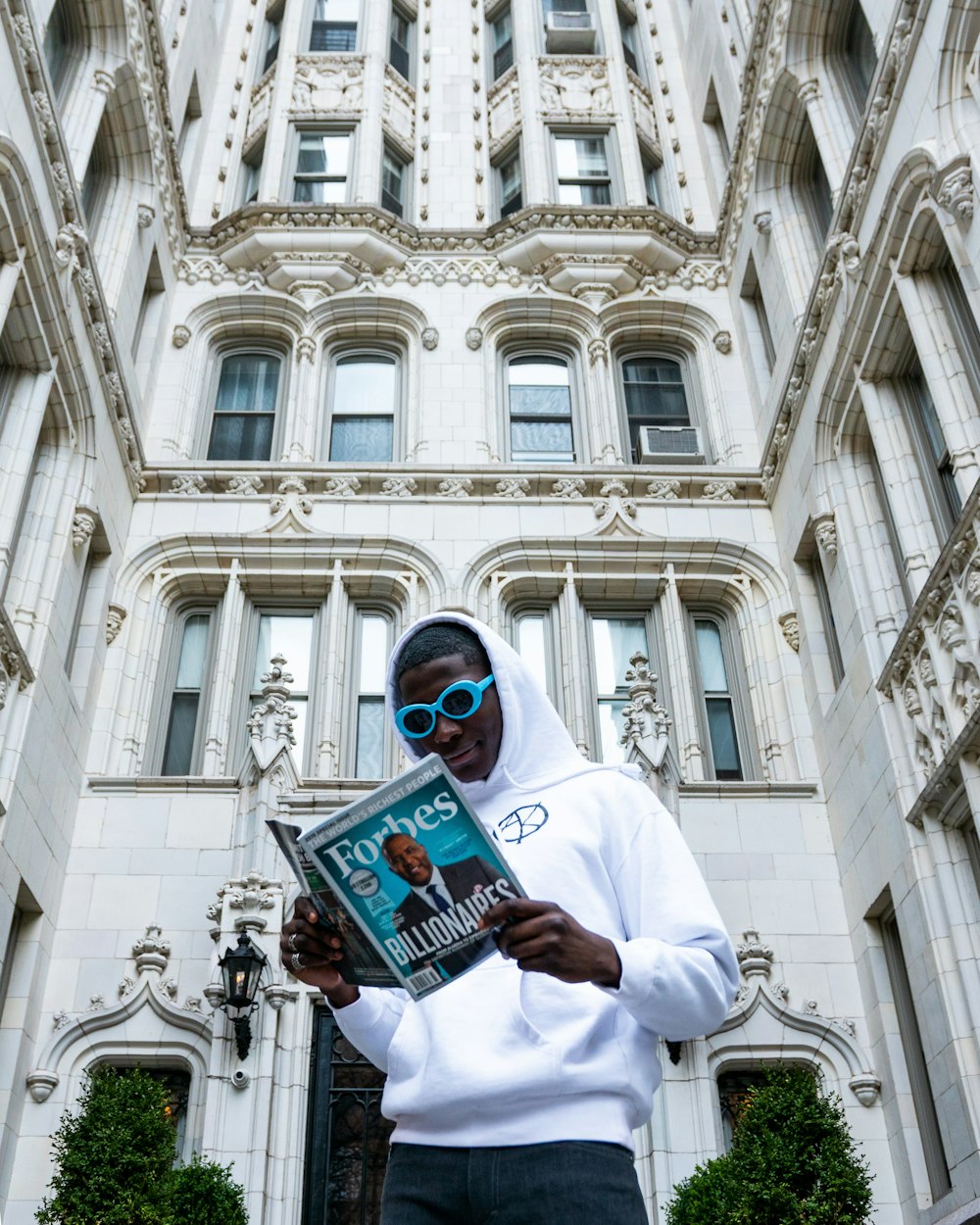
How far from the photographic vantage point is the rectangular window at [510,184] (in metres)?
18.3

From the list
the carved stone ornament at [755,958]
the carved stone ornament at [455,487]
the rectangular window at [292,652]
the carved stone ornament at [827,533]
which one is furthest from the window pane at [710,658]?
the rectangular window at [292,652]

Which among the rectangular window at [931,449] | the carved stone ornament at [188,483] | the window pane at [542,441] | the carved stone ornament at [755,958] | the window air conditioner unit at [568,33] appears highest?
the window air conditioner unit at [568,33]

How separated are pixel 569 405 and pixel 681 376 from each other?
164 cm

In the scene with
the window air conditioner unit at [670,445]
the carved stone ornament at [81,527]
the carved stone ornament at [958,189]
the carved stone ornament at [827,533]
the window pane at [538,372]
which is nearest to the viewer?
the carved stone ornament at [958,189]

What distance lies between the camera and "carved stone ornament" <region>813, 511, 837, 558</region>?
12.1 meters

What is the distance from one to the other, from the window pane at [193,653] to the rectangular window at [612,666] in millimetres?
4375

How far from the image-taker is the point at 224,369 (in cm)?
1638

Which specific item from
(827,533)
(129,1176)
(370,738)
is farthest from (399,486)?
(129,1176)

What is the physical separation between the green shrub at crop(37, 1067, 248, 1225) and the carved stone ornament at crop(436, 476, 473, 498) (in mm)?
7412

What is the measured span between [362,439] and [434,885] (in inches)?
521

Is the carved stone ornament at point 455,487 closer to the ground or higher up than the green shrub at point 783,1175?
higher up

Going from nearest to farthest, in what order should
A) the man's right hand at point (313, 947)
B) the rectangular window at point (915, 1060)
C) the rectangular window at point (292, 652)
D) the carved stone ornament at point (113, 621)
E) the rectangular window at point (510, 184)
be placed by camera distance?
the man's right hand at point (313, 947), the rectangular window at point (915, 1060), the carved stone ornament at point (113, 621), the rectangular window at point (292, 652), the rectangular window at point (510, 184)

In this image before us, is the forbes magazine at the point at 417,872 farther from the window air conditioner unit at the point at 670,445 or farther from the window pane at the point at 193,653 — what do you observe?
the window air conditioner unit at the point at 670,445

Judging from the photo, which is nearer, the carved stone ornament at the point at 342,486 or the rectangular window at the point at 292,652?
the rectangular window at the point at 292,652
